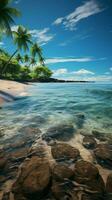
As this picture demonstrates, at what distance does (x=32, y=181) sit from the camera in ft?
13.6

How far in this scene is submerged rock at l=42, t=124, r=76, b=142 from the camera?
743 cm

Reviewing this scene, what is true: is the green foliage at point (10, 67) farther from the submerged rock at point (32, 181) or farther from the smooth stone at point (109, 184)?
the smooth stone at point (109, 184)

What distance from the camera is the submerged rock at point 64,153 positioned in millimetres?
5619

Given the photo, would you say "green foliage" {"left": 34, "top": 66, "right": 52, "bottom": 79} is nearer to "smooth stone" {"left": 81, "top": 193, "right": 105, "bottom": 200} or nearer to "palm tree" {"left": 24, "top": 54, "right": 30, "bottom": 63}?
"palm tree" {"left": 24, "top": 54, "right": 30, "bottom": 63}

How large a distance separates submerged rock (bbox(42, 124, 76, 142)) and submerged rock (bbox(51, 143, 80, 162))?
90 cm

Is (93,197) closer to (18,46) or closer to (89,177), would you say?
(89,177)

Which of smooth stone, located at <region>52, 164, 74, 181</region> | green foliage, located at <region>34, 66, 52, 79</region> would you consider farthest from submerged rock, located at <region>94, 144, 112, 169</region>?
green foliage, located at <region>34, 66, 52, 79</region>

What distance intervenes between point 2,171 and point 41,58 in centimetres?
5931

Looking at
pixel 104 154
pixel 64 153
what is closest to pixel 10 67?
pixel 64 153

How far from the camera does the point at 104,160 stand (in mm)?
5566

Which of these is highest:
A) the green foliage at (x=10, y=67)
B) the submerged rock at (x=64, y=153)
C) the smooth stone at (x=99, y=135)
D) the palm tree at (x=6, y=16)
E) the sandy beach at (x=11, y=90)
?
the palm tree at (x=6, y=16)

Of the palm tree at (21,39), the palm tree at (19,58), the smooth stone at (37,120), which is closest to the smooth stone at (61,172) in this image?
the smooth stone at (37,120)

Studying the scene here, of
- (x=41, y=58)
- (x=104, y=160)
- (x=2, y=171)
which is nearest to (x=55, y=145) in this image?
(x=104, y=160)

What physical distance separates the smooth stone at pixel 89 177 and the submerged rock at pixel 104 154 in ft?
2.27
